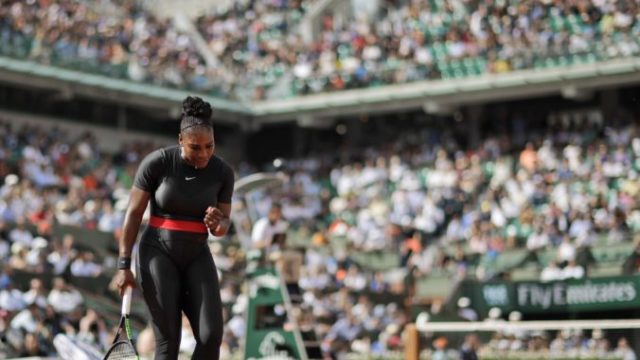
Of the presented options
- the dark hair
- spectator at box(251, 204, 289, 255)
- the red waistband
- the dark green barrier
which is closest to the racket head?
the red waistband

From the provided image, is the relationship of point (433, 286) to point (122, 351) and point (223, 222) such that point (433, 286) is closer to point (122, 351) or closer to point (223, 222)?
point (223, 222)

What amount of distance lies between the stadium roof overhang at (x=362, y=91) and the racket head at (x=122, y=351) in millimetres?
20278

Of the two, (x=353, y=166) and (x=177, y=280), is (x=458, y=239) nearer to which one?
(x=353, y=166)

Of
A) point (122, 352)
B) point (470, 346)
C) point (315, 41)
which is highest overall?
point (315, 41)

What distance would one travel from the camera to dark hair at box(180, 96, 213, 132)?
25.3ft

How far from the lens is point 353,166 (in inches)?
1248

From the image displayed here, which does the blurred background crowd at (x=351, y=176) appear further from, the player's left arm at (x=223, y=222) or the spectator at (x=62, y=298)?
the player's left arm at (x=223, y=222)

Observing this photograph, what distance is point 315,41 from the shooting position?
33875 millimetres

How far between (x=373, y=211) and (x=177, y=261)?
67.8ft

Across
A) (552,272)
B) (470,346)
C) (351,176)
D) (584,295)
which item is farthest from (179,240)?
(351,176)

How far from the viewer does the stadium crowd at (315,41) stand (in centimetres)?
2745

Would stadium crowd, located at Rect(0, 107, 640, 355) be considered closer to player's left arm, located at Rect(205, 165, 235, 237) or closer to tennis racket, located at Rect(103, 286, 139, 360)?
player's left arm, located at Rect(205, 165, 235, 237)

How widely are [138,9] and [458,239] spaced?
532 inches

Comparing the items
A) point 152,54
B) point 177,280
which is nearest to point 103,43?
point 152,54
